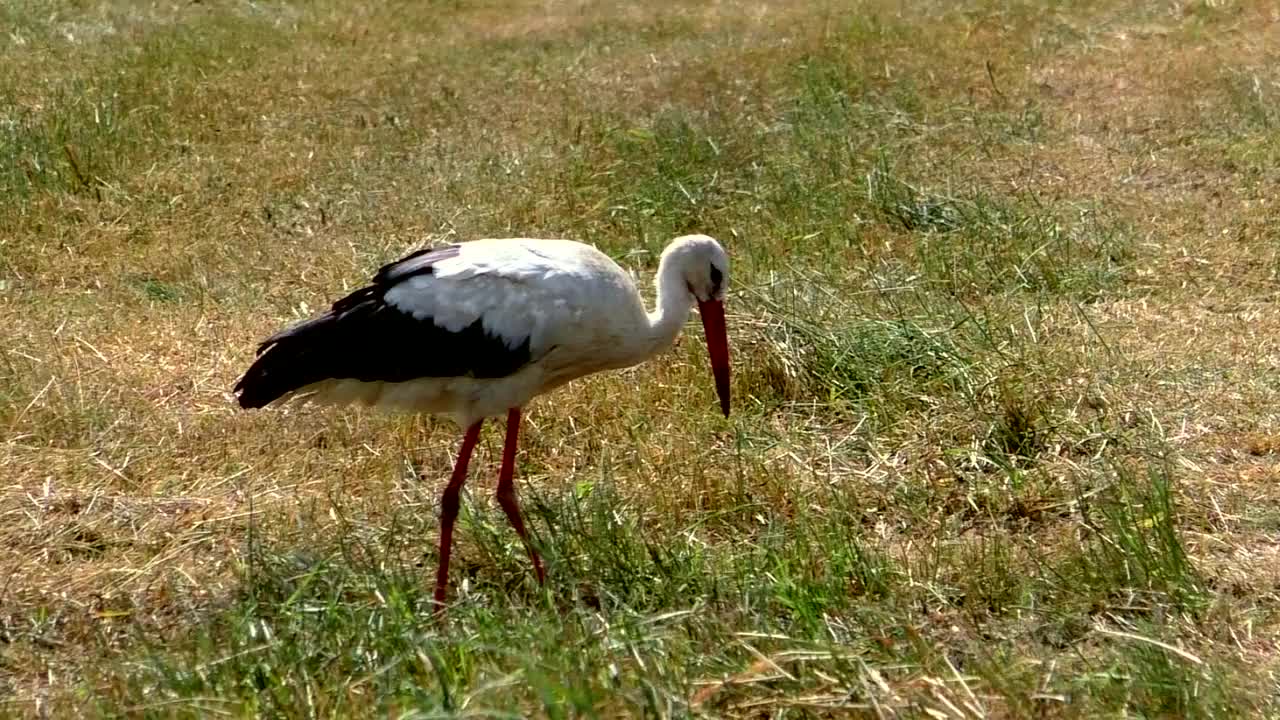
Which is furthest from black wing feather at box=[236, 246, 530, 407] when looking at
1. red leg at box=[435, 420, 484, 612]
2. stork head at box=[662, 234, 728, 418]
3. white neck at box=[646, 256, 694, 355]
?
stork head at box=[662, 234, 728, 418]

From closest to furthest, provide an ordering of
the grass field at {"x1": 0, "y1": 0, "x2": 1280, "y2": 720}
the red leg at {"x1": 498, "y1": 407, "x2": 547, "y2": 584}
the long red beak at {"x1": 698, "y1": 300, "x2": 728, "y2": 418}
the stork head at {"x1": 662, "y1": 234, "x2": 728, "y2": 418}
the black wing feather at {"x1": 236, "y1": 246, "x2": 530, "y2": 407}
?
the grass field at {"x1": 0, "y1": 0, "x2": 1280, "y2": 720}
the red leg at {"x1": 498, "y1": 407, "x2": 547, "y2": 584}
the black wing feather at {"x1": 236, "y1": 246, "x2": 530, "y2": 407}
the stork head at {"x1": 662, "y1": 234, "x2": 728, "y2": 418}
the long red beak at {"x1": 698, "y1": 300, "x2": 728, "y2": 418}

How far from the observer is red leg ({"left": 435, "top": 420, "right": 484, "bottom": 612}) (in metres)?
4.48

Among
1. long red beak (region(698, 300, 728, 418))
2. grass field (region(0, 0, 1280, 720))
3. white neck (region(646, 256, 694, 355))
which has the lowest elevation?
grass field (region(0, 0, 1280, 720))

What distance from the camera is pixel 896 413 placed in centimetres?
559

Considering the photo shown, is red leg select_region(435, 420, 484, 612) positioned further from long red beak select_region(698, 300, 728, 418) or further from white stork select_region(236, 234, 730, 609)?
long red beak select_region(698, 300, 728, 418)

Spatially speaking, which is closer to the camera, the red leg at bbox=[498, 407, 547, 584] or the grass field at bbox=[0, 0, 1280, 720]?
the grass field at bbox=[0, 0, 1280, 720]

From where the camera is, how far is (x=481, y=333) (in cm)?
484

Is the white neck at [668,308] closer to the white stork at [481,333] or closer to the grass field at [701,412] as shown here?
the white stork at [481,333]

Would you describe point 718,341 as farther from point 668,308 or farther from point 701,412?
point 701,412

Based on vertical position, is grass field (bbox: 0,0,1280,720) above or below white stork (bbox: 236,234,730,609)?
below

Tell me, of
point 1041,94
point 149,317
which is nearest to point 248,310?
point 149,317

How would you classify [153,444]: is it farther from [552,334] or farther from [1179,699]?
[1179,699]

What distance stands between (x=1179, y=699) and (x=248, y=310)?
5185 millimetres

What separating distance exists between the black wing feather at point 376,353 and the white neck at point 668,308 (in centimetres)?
44
